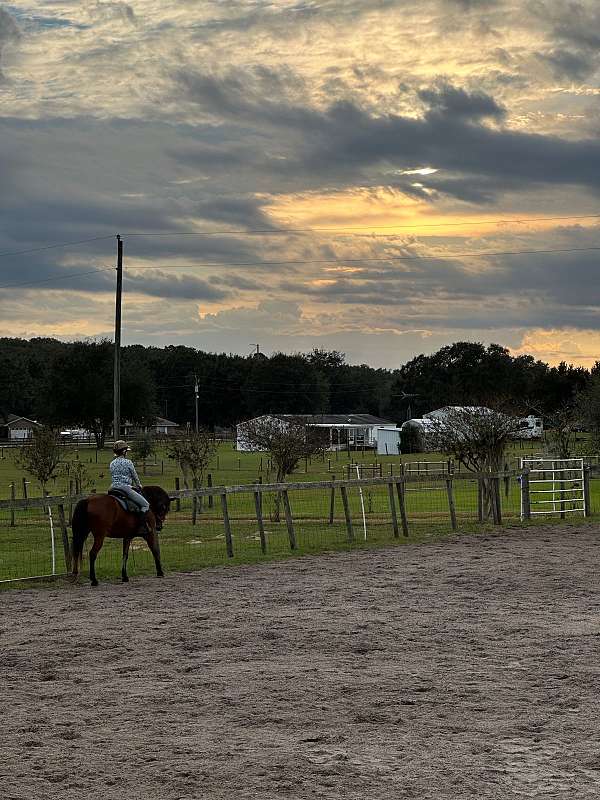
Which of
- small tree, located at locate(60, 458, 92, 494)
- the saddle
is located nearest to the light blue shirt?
the saddle

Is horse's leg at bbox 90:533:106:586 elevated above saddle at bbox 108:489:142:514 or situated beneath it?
situated beneath

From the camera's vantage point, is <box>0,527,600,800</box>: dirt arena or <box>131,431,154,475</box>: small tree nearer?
<box>0,527,600,800</box>: dirt arena

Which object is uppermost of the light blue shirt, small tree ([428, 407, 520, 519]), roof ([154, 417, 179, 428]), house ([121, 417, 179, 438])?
roof ([154, 417, 179, 428])

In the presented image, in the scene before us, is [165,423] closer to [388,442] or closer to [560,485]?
[388,442]

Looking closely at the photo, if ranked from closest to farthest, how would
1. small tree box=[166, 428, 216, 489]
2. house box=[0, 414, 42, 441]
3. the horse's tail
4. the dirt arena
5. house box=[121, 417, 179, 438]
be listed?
the dirt arena < the horse's tail < small tree box=[166, 428, 216, 489] < house box=[121, 417, 179, 438] < house box=[0, 414, 42, 441]

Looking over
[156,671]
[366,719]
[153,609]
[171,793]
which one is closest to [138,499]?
[153,609]

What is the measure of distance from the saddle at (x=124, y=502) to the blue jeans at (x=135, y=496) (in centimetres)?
4

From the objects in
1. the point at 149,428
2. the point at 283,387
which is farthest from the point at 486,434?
the point at 283,387

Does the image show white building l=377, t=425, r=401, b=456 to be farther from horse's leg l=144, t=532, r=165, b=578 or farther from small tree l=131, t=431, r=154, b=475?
horse's leg l=144, t=532, r=165, b=578

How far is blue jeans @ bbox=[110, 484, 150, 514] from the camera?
14.4 metres

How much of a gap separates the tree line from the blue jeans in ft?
275

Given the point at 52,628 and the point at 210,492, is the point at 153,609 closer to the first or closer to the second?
the point at 52,628

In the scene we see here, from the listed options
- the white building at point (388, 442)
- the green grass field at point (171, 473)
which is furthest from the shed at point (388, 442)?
Answer: the green grass field at point (171, 473)

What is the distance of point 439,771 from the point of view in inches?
254
